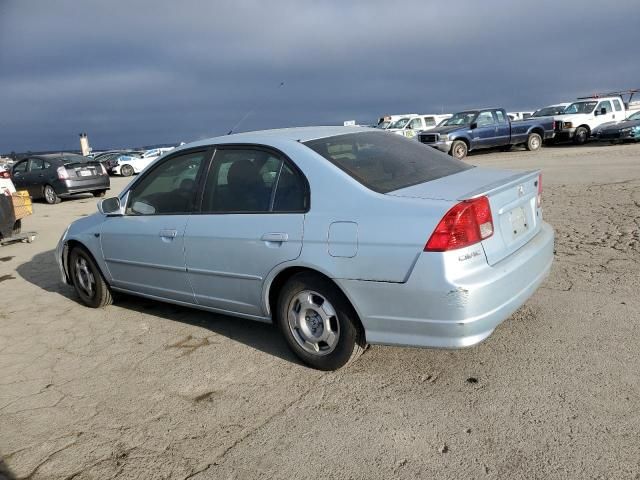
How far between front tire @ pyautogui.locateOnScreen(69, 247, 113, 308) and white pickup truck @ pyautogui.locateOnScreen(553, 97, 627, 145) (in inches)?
868

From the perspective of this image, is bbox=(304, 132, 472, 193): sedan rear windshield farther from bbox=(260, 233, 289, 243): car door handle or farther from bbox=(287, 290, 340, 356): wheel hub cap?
bbox=(287, 290, 340, 356): wheel hub cap

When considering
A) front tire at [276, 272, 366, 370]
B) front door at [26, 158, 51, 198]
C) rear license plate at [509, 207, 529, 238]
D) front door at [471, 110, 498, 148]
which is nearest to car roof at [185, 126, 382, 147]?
front tire at [276, 272, 366, 370]

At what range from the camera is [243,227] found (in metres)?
3.72

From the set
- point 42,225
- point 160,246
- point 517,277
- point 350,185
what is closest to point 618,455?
point 517,277

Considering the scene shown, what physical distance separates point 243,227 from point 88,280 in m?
2.47

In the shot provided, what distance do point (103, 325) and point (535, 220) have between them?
376 cm

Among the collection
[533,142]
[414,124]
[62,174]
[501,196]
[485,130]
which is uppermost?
[414,124]

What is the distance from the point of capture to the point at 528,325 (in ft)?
13.2

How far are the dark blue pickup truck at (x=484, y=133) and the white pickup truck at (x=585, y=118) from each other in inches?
35.5

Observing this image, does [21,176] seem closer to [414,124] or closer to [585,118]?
[414,124]

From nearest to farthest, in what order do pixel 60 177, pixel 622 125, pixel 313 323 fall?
pixel 313 323
pixel 60 177
pixel 622 125

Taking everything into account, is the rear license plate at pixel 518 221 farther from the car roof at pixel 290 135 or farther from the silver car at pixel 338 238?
the car roof at pixel 290 135

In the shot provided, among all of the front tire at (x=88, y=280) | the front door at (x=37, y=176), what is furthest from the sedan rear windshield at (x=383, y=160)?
the front door at (x=37, y=176)

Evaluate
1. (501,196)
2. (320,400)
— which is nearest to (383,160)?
(501,196)
